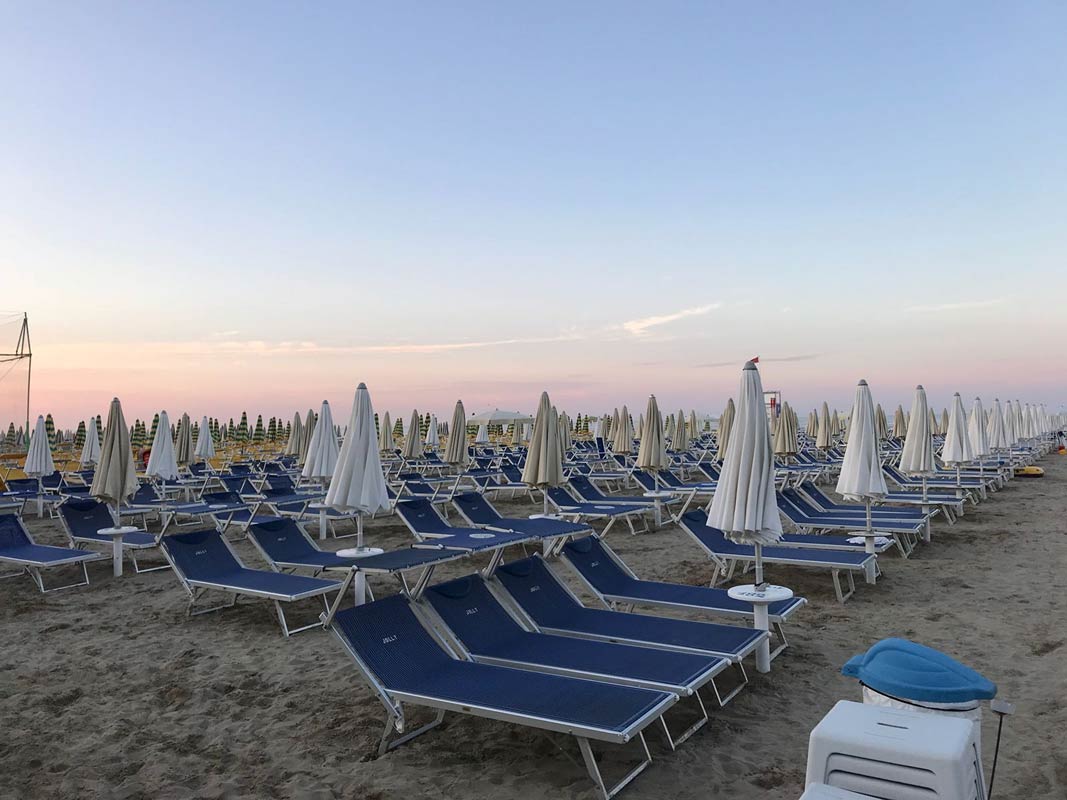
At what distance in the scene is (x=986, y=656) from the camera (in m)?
4.72

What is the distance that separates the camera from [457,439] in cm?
1412

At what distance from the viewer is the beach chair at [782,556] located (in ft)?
20.4

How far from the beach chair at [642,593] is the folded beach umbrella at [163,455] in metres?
8.02

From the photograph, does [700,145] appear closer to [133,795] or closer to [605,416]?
[605,416]

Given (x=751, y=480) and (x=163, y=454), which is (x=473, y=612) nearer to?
(x=751, y=480)

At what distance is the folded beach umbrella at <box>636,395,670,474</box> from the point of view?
10.9 m

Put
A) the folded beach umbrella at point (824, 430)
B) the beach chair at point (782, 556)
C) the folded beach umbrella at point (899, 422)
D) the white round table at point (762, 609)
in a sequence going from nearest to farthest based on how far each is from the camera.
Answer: the white round table at point (762, 609) < the beach chair at point (782, 556) < the folded beach umbrella at point (824, 430) < the folded beach umbrella at point (899, 422)

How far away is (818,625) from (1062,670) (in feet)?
5.08

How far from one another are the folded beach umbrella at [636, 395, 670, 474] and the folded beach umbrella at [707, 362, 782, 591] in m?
5.70

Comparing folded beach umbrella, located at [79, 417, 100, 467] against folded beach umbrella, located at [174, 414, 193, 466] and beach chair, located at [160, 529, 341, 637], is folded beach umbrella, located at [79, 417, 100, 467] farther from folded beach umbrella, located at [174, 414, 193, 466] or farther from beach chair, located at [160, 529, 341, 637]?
beach chair, located at [160, 529, 341, 637]

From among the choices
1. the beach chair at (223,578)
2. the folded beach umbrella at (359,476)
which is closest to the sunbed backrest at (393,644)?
the beach chair at (223,578)

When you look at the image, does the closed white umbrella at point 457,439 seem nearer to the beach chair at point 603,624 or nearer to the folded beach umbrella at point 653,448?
the folded beach umbrella at point 653,448

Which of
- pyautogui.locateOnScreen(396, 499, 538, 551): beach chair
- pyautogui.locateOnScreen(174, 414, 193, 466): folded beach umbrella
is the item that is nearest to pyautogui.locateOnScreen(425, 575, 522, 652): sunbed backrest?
pyautogui.locateOnScreen(396, 499, 538, 551): beach chair

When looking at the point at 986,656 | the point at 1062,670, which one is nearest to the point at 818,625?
the point at 986,656
